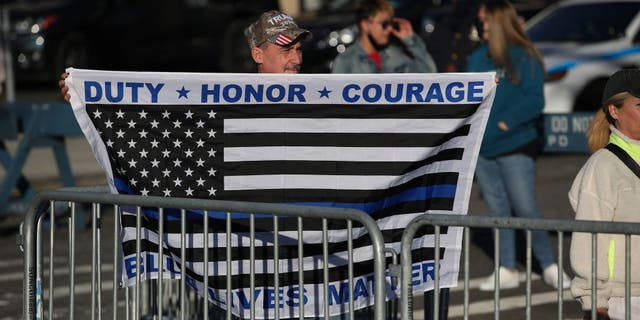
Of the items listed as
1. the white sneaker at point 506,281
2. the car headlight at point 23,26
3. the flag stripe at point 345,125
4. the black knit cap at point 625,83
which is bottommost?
the white sneaker at point 506,281

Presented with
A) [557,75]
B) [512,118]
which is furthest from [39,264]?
[557,75]

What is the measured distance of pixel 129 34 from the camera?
22.6 meters

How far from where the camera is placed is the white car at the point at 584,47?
13.9 meters

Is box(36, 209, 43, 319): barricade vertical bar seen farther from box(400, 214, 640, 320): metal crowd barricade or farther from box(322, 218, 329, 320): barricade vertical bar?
box(400, 214, 640, 320): metal crowd barricade

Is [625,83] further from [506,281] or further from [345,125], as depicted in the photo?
[506,281]

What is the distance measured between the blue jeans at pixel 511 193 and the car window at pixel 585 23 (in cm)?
653

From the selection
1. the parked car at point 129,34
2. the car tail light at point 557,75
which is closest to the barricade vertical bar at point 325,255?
the car tail light at point 557,75

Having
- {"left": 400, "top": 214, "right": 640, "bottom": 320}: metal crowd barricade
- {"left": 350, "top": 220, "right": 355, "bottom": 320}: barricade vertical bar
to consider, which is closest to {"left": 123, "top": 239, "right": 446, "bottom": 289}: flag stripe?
{"left": 350, "top": 220, "right": 355, "bottom": 320}: barricade vertical bar

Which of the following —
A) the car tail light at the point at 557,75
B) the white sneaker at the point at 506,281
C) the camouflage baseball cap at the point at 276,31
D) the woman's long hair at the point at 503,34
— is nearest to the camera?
the camouflage baseball cap at the point at 276,31

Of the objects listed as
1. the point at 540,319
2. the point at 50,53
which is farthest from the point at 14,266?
the point at 50,53

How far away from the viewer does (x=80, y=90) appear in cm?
502

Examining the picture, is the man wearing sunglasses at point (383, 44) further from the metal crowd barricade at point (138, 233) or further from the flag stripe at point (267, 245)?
the flag stripe at point (267, 245)

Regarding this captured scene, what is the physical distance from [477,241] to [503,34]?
2.42m

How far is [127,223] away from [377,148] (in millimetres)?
991
